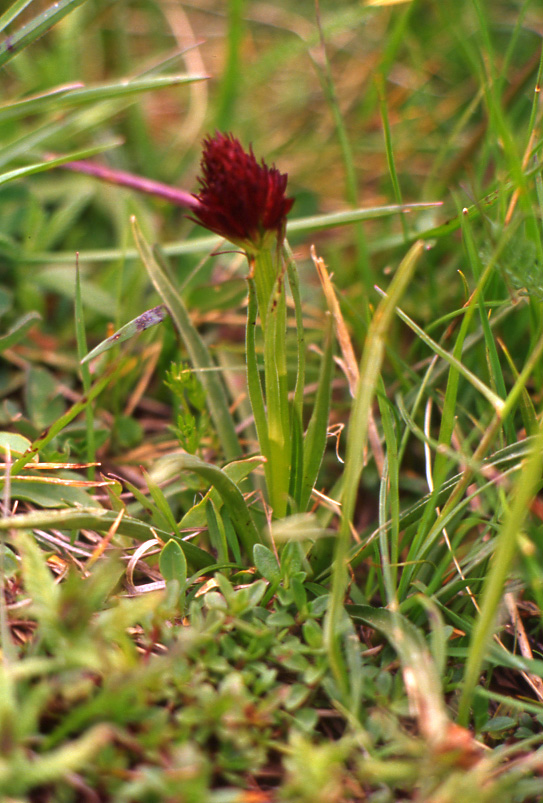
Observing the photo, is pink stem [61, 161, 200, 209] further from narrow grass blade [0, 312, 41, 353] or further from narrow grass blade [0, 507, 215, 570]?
narrow grass blade [0, 507, 215, 570]

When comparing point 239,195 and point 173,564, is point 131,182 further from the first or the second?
point 173,564

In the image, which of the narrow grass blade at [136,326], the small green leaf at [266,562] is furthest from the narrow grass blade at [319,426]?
the narrow grass blade at [136,326]

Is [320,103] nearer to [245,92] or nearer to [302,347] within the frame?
[245,92]

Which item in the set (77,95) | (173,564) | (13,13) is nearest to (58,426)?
(173,564)

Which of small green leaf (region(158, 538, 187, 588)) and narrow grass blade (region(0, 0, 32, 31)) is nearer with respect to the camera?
small green leaf (region(158, 538, 187, 588))

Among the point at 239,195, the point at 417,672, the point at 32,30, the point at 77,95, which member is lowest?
the point at 417,672

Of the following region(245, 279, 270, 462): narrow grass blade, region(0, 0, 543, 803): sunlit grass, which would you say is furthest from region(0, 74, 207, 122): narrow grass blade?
region(245, 279, 270, 462): narrow grass blade
